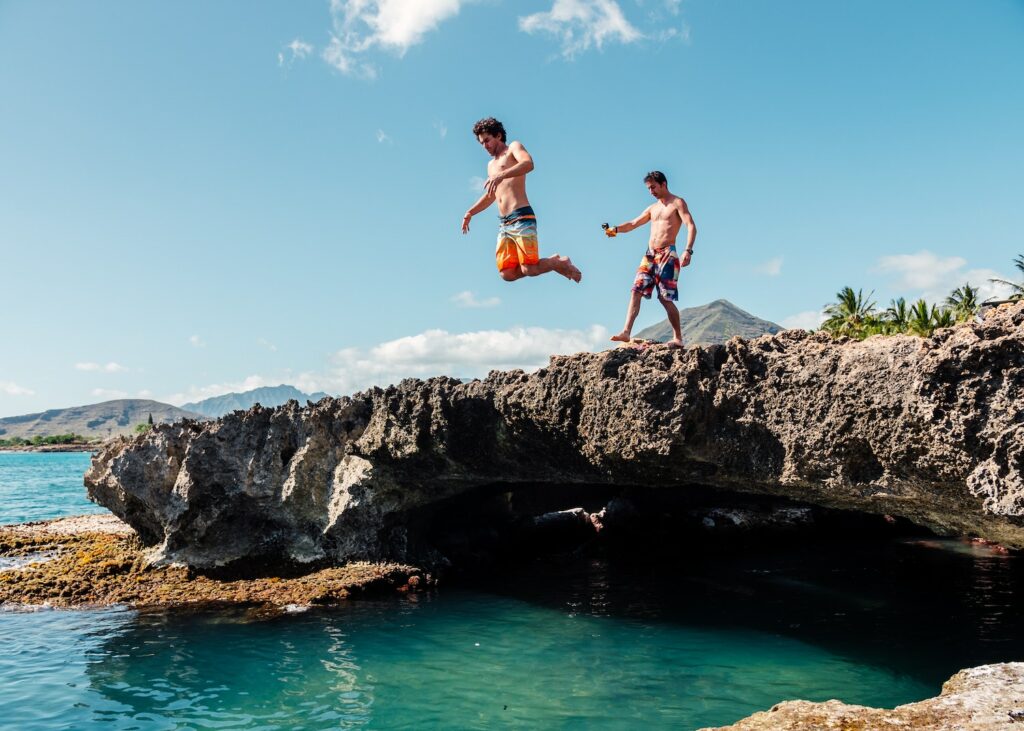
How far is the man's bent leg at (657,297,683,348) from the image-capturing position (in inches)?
456

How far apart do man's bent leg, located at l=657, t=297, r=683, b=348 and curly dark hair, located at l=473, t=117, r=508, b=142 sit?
3.69m

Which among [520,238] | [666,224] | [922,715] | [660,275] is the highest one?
[666,224]

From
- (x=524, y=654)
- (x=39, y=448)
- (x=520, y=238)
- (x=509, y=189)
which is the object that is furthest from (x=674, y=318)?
(x=39, y=448)

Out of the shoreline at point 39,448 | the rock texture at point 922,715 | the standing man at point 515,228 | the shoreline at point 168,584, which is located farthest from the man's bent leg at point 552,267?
the shoreline at point 39,448

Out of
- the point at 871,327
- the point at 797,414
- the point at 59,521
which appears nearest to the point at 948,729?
the point at 797,414

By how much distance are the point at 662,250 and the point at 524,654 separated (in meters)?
7.57

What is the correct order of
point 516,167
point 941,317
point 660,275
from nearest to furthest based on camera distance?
point 516,167
point 660,275
point 941,317

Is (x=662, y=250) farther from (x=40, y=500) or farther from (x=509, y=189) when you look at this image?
(x=40, y=500)

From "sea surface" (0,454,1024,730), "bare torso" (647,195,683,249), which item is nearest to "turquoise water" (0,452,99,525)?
"sea surface" (0,454,1024,730)

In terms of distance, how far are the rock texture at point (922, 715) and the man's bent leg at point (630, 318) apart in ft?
20.9

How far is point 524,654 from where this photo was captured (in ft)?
41.9

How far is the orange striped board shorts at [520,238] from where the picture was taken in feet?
34.6

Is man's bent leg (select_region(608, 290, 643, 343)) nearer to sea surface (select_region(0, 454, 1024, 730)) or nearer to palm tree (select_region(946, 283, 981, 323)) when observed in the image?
sea surface (select_region(0, 454, 1024, 730))

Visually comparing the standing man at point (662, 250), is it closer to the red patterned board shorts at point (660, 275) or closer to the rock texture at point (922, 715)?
the red patterned board shorts at point (660, 275)
